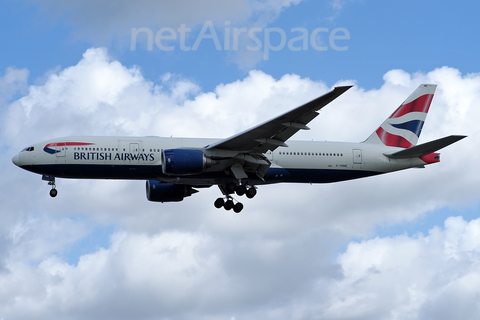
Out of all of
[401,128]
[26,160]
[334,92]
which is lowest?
[334,92]

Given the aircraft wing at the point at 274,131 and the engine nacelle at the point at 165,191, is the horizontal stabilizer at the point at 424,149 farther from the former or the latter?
the engine nacelle at the point at 165,191

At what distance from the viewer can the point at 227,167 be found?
38938 millimetres

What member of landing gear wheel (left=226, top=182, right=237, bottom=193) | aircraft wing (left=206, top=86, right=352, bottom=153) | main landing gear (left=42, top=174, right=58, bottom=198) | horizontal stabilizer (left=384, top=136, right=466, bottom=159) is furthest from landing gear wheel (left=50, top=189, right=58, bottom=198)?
horizontal stabilizer (left=384, top=136, right=466, bottom=159)

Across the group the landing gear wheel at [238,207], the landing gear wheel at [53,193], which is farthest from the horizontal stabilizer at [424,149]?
the landing gear wheel at [53,193]

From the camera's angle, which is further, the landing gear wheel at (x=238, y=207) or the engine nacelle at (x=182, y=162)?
the landing gear wheel at (x=238, y=207)

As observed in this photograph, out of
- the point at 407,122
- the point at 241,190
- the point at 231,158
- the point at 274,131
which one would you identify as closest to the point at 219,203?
the point at 241,190

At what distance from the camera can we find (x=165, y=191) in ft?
146

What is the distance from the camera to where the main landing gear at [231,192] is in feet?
131

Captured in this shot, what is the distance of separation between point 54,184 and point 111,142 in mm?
4350

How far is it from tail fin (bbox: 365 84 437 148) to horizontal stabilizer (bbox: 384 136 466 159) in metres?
2.70

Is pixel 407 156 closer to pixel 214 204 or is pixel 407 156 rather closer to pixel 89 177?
pixel 214 204

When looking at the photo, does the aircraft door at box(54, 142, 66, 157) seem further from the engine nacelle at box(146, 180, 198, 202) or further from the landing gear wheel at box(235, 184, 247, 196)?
the landing gear wheel at box(235, 184, 247, 196)

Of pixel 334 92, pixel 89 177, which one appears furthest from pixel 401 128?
pixel 89 177

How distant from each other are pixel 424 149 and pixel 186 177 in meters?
13.9
